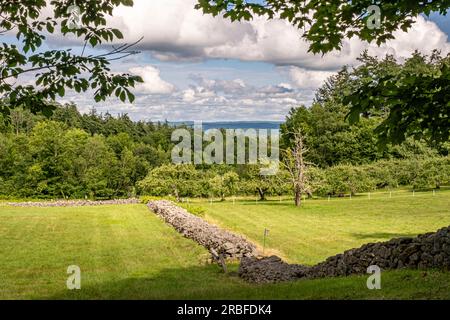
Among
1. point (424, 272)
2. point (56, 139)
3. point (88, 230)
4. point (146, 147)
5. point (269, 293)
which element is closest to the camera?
point (424, 272)

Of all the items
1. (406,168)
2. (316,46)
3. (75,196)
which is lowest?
(75,196)

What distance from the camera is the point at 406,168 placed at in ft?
196

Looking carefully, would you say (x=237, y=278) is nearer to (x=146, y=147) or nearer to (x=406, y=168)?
(x=406, y=168)

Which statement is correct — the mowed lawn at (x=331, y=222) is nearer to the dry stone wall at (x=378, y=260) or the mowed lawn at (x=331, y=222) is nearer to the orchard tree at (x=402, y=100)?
the dry stone wall at (x=378, y=260)

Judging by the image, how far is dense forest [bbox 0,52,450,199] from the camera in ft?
185

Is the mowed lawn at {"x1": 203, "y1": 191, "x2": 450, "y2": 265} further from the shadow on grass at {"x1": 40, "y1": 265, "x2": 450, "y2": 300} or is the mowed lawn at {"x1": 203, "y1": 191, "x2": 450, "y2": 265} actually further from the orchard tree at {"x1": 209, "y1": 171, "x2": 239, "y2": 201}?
the orchard tree at {"x1": 209, "y1": 171, "x2": 239, "y2": 201}

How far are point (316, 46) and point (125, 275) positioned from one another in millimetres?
11554

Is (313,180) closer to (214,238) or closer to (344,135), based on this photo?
(344,135)

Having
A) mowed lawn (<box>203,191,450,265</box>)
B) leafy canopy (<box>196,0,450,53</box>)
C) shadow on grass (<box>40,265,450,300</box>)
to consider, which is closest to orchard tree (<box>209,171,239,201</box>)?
mowed lawn (<box>203,191,450,265</box>)

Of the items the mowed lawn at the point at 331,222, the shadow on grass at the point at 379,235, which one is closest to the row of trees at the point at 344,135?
the mowed lawn at the point at 331,222

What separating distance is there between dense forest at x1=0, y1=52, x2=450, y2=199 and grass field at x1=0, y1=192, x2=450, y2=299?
32.9 ft

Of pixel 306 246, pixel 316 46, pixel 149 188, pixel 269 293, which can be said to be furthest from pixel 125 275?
pixel 149 188

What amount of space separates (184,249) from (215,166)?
49841 mm

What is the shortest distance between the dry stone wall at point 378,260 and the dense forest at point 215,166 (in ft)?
108
